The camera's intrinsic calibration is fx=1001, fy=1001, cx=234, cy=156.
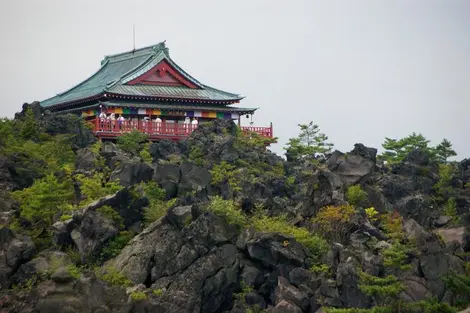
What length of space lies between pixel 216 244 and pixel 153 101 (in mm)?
20365

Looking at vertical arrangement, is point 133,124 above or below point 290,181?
above

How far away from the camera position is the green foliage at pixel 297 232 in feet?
118

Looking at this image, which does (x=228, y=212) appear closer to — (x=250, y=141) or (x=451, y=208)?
(x=451, y=208)

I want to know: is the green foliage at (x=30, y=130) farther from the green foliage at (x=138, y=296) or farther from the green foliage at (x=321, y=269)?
the green foliage at (x=321, y=269)

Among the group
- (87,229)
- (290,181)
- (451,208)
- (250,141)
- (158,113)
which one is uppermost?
(158,113)

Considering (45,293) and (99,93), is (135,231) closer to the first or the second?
(45,293)

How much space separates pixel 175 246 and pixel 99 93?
20.1 m

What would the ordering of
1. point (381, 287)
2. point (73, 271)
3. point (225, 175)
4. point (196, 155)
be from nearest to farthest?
1. point (381, 287)
2. point (73, 271)
3. point (225, 175)
4. point (196, 155)

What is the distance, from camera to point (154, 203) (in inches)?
1497

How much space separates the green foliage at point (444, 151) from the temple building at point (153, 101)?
10429mm

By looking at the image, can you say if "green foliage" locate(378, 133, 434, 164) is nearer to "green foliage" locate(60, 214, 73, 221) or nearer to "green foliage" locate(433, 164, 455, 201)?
"green foliage" locate(433, 164, 455, 201)

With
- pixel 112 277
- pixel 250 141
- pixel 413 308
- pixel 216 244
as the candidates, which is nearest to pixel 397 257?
pixel 413 308

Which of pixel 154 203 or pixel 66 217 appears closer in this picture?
pixel 66 217

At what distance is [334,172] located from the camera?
41.3 metres
